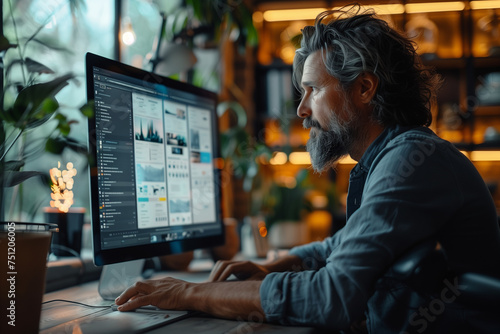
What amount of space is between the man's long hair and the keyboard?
69 centimetres

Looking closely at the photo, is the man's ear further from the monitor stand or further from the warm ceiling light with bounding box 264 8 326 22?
the warm ceiling light with bounding box 264 8 326 22

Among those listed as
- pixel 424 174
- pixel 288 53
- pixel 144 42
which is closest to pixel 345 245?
pixel 424 174

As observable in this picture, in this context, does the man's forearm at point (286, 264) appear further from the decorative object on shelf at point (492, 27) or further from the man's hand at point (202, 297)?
the decorative object on shelf at point (492, 27)

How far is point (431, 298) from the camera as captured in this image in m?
0.82

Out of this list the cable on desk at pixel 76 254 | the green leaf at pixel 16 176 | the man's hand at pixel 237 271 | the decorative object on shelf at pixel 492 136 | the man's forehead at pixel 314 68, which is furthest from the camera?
the decorative object on shelf at pixel 492 136

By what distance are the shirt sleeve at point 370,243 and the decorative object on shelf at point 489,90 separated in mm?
2954

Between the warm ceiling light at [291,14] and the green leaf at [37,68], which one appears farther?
the warm ceiling light at [291,14]

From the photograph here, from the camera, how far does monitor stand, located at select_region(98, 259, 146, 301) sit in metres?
1.09

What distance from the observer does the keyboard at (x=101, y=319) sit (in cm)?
79

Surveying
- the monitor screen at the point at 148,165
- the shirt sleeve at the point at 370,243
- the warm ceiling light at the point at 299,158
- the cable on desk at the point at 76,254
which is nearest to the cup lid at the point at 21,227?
the monitor screen at the point at 148,165

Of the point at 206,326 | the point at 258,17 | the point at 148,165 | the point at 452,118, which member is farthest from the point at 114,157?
the point at 452,118

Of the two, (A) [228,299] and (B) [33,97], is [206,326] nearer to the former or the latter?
(A) [228,299]

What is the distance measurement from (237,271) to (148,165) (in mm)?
338

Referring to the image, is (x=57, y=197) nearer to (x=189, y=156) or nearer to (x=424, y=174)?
(x=189, y=156)
